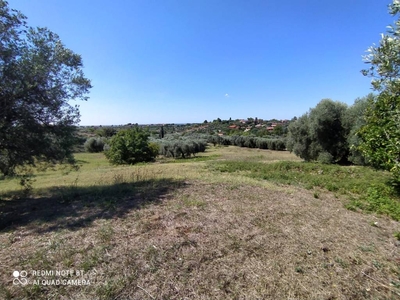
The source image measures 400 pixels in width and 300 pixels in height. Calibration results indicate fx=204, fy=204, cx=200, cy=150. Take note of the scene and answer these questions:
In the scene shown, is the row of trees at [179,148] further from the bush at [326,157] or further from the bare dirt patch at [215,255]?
the bare dirt patch at [215,255]

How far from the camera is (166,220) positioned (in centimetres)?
418

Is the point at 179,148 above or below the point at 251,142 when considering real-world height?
below

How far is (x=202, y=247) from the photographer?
10.6 feet

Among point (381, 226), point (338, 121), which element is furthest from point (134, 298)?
point (338, 121)

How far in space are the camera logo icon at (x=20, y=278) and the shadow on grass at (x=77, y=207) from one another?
4.20ft

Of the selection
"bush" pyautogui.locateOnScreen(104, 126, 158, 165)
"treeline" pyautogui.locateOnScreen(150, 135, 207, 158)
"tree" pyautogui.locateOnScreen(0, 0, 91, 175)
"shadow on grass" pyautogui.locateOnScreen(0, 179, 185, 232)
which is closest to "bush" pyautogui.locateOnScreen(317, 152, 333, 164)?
"shadow on grass" pyautogui.locateOnScreen(0, 179, 185, 232)

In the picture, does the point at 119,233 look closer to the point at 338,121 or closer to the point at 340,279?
the point at 340,279

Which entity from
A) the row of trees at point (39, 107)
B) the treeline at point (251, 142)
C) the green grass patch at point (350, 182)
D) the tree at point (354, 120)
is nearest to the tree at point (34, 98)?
the row of trees at point (39, 107)

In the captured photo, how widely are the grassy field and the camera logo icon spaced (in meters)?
0.02

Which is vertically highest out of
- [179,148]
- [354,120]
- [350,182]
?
[354,120]

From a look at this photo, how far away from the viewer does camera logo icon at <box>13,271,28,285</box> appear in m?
2.49

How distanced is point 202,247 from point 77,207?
378 centimetres

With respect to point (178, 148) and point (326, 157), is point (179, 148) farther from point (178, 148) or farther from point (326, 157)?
point (326, 157)

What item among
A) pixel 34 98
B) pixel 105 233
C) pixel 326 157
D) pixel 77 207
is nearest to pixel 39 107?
pixel 34 98
